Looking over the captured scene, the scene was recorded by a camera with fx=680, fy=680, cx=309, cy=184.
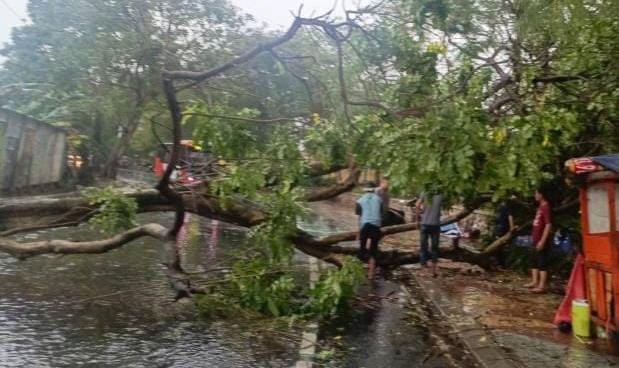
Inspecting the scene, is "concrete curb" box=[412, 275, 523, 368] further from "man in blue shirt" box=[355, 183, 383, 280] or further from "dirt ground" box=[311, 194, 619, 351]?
"man in blue shirt" box=[355, 183, 383, 280]

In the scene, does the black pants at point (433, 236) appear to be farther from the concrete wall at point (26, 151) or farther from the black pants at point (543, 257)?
the concrete wall at point (26, 151)

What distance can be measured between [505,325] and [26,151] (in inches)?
772

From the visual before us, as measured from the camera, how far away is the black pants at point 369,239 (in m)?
11.5

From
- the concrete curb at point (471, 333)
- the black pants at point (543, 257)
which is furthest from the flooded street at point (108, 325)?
the black pants at point (543, 257)

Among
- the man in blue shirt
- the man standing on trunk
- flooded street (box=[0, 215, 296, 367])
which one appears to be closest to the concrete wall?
flooded street (box=[0, 215, 296, 367])

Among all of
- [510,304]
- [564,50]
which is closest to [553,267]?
[510,304]

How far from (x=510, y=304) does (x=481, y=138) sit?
3.27m

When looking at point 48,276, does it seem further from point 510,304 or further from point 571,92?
point 571,92

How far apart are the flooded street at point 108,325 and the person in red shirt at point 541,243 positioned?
17.0ft

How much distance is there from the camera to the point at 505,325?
827 centimetres

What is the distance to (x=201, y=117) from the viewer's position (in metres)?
8.55

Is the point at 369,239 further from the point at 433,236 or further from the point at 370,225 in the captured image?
the point at 433,236

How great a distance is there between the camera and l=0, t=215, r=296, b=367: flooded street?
6.31m

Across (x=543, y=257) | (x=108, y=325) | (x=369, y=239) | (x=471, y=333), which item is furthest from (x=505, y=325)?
(x=108, y=325)
